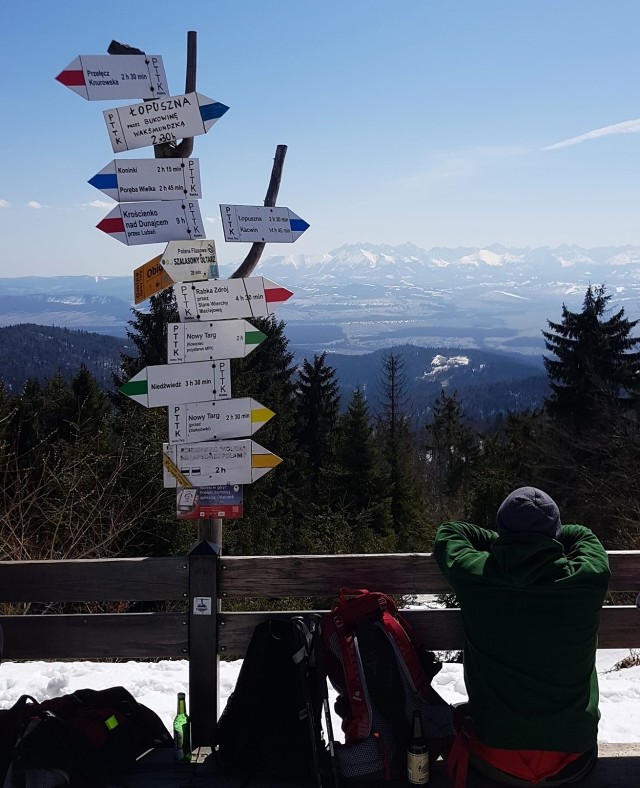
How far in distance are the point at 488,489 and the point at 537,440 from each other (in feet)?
8.59

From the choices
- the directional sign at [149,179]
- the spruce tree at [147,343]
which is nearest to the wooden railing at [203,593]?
the directional sign at [149,179]

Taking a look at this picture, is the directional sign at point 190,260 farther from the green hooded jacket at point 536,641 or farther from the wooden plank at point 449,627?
the green hooded jacket at point 536,641

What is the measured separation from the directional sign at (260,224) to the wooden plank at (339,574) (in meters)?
1.65

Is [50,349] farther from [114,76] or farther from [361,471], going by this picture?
[114,76]

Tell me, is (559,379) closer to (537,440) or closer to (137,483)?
(537,440)

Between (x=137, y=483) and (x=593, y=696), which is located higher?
(x=593, y=696)

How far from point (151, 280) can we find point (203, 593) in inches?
63.0

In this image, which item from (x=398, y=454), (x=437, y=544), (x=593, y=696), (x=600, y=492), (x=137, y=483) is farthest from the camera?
(x=398, y=454)

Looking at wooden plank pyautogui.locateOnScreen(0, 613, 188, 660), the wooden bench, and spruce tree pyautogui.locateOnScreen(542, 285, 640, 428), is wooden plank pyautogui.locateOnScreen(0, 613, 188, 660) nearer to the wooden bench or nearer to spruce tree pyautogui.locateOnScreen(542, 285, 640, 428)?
the wooden bench

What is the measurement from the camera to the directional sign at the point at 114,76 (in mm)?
3312

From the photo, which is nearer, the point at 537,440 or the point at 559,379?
the point at 537,440

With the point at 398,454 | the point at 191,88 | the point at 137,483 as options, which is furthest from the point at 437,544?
the point at 398,454

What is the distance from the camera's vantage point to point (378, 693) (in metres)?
2.98

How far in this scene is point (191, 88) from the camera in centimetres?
353
